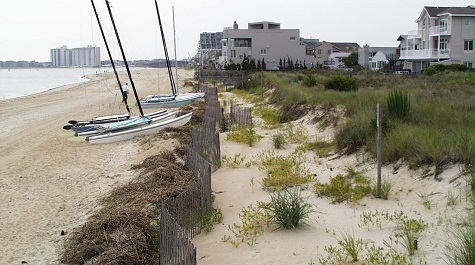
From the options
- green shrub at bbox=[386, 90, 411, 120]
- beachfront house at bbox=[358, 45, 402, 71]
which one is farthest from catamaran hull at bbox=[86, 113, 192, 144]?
beachfront house at bbox=[358, 45, 402, 71]

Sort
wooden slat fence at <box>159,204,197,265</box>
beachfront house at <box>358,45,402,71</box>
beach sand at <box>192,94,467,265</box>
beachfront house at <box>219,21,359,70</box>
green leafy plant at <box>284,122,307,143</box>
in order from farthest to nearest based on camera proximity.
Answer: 1. beachfront house at <box>219,21,359,70</box>
2. beachfront house at <box>358,45,402,71</box>
3. green leafy plant at <box>284,122,307,143</box>
4. beach sand at <box>192,94,467,265</box>
5. wooden slat fence at <box>159,204,197,265</box>

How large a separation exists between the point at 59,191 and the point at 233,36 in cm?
7914

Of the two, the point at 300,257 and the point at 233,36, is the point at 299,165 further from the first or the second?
the point at 233,36

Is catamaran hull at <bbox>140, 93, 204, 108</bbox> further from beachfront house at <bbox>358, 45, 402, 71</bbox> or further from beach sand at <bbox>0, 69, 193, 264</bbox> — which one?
beachfront house at <bbox>358, 45, 402, 71</bbox>

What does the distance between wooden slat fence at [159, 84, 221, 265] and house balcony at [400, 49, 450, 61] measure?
5332cm

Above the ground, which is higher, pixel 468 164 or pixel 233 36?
pixel 233 36

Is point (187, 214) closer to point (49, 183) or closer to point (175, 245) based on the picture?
point (175, 245)

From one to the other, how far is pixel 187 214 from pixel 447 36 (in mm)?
58243

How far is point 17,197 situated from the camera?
12070mm

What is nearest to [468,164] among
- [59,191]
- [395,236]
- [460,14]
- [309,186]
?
[395,236]

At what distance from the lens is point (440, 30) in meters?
59.4

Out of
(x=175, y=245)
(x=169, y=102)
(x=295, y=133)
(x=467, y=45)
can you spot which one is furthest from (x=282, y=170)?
(x=467, y=45)

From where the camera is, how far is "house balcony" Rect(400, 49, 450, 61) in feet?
193

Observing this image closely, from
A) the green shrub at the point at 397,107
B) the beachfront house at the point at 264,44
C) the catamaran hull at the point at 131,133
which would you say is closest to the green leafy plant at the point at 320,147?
the green shrub at the point at 397,107
